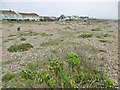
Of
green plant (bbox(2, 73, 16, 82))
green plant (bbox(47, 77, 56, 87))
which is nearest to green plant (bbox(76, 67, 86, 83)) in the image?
green plant (bbox(47, 77, 56, 87))

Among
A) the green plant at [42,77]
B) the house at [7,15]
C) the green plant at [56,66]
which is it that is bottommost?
the green plant at [42,77]

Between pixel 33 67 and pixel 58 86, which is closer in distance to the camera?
pixel 58 86

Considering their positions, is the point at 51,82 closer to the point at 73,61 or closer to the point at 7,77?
the point at 7,77

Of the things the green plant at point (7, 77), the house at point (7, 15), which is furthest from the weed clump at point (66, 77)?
the house at point (7, 15)

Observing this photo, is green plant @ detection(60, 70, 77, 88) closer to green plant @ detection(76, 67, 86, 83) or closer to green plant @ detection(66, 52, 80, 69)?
green plant @ detection(76, 67, 86, 83)

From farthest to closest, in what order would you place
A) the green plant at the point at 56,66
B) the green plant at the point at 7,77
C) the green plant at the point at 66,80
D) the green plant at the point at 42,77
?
the green plant at the point at 56,66
the green plant at the point at 7,77
the green plant at the point at 42,77
the green plant at the point at 66,80

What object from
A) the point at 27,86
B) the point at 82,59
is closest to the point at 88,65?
the point at 82,59

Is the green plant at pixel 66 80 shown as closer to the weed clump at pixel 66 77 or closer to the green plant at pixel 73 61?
the weed clump at pixel 66 77

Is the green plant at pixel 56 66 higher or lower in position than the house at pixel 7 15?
lower

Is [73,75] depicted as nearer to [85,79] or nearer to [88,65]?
[85,79]

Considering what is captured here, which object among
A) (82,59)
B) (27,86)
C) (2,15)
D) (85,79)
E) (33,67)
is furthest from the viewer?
(2,15)

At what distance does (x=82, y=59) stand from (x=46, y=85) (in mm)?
4256

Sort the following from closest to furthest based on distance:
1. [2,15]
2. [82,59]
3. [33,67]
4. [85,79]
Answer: [85,79] < [33,67] < [82,59] < [2,15]

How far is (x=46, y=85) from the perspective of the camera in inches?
400
